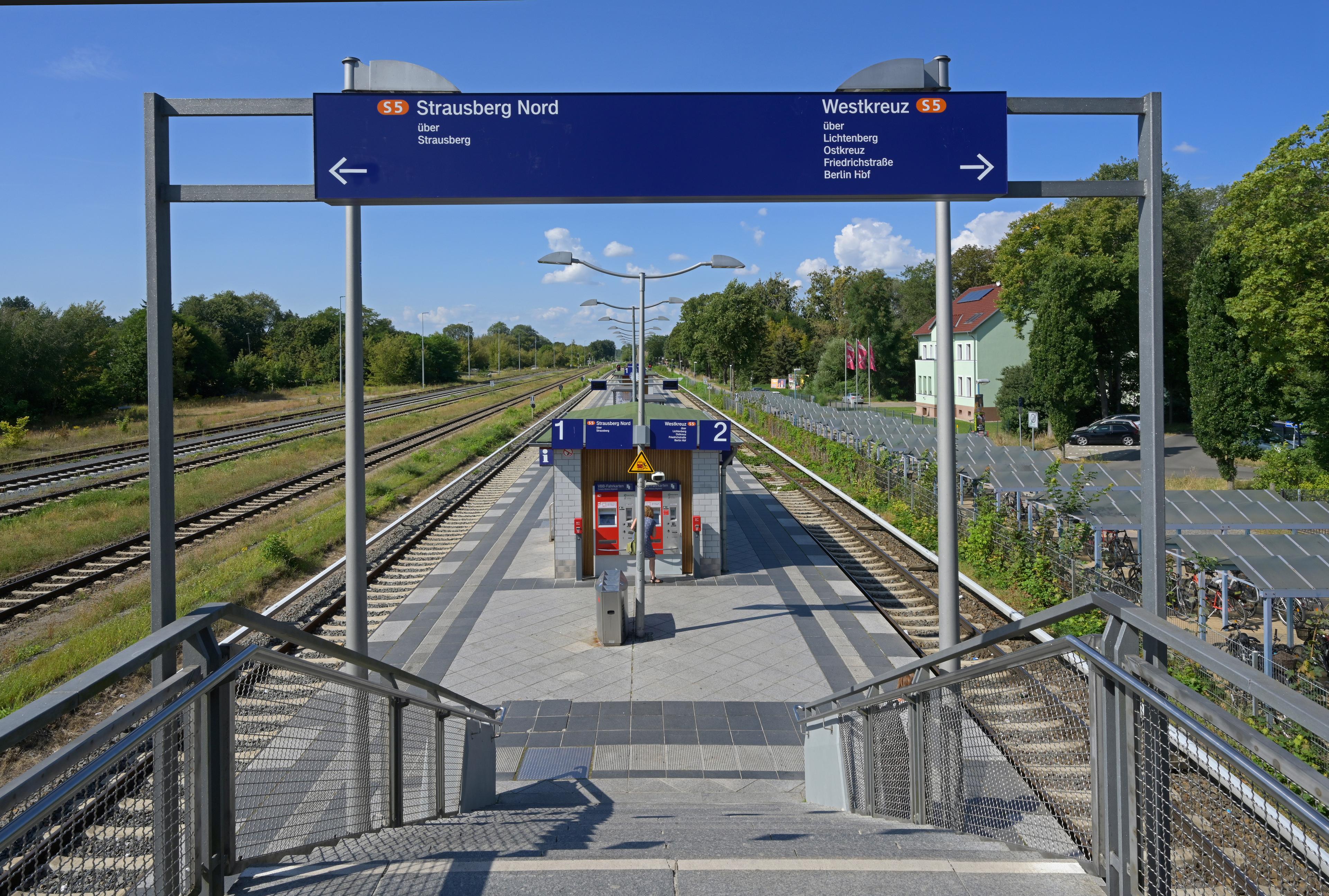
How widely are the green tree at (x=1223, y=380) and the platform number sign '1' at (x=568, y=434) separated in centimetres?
2473

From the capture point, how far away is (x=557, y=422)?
16.0 metres

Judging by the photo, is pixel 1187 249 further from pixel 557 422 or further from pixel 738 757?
pixel 738 757

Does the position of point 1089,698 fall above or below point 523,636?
above

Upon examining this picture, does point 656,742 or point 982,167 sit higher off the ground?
point 982,167

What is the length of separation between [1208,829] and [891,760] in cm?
379

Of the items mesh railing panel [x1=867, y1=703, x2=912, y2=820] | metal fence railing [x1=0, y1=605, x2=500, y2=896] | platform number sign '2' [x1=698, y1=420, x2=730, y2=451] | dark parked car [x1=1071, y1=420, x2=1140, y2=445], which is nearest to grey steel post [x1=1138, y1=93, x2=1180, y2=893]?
mesh railing panel [x1=867, y1=703, x2=912, y2=820]

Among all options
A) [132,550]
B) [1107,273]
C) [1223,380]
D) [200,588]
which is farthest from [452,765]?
[1107,273]

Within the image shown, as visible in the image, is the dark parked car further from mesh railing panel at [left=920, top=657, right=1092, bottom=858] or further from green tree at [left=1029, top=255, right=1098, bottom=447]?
mesh railing panel at [left=920, top=657, right=1092, bottom=858]

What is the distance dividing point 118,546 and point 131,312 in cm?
5543

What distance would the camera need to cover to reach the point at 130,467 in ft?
99.7

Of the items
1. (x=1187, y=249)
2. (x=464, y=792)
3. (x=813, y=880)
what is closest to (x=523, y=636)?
(x=464, y=792)

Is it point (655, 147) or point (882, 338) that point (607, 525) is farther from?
point (882, 338)

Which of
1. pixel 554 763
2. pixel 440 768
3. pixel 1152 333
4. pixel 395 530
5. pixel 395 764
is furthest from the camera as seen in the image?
pixel 395 530

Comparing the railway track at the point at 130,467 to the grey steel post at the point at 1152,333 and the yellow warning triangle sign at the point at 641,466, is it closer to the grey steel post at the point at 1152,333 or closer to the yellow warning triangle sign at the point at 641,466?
the yellow warning triangle sign at the point at 641,466
